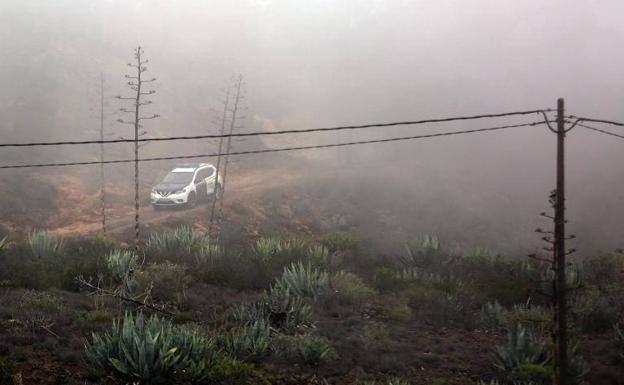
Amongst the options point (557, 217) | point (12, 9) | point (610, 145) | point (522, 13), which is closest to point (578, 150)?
point (610, 145)

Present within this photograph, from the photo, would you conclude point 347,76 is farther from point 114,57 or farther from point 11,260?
point 11,260

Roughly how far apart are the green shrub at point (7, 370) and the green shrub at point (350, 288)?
25.9 ft

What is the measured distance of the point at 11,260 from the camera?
14.8 meters

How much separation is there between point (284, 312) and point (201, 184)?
17.3m

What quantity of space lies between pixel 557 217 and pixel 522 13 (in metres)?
62.5

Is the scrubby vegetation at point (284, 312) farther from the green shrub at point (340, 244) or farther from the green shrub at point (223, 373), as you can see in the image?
the green shrub at point (340, 244)

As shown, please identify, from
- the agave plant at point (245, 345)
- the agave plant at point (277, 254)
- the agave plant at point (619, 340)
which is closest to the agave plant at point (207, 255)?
the agave plant at point (277, 254)

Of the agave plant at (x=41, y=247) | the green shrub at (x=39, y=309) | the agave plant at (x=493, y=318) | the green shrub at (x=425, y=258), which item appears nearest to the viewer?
the green shrub at (x=39, y=309)

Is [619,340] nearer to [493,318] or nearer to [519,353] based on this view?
[519,353]

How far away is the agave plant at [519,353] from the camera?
10047 mm

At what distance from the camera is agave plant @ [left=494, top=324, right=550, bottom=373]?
10047mm

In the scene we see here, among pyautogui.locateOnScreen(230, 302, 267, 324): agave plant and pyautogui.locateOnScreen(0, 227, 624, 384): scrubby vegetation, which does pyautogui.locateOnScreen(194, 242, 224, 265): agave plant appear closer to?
pyautogui.locateOnScreen(0, 227, 624, 384): scrubby vegetation

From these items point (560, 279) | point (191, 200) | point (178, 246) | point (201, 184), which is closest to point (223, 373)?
point (560, 279)

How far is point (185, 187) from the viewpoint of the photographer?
26938mm
